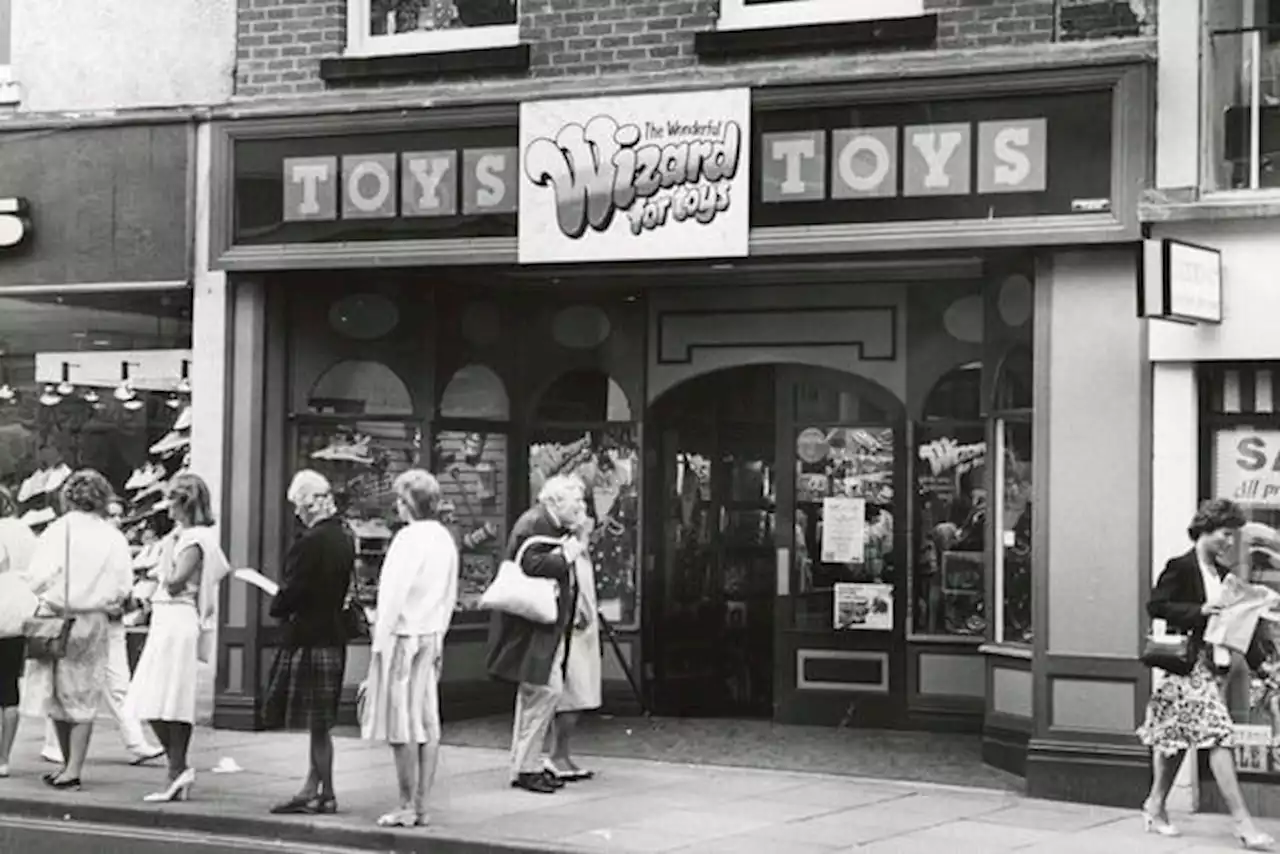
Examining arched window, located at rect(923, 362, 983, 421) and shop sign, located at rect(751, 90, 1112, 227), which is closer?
shop sign, located at rect(751, 90, 1112, 227)

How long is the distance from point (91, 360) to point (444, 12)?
3.89 meters

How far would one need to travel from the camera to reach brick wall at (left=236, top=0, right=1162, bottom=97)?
450 inches

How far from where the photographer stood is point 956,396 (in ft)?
45.5

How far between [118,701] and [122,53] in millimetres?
4903

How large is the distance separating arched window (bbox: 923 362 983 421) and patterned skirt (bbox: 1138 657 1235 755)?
4070 millimetres

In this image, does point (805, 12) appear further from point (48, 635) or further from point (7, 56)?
point (7, 56)

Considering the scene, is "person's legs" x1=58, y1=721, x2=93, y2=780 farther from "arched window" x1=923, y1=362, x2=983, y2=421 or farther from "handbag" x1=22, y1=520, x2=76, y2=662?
"arched window" x1=923, y1=362, x2=983, y2=421

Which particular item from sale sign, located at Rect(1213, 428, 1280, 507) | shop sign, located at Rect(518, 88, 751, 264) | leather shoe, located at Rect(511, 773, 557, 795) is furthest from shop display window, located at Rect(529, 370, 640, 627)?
sale sign, located at Rect(1213, 428, 1280, 507)

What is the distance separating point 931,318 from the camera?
45.5 feet

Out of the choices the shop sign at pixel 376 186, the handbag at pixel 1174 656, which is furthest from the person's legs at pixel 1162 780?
the shop sign at pixel 376 186

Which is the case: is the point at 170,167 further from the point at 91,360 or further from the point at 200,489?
the point at 200,489

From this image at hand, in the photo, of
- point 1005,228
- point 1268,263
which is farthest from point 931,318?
point 1268,263

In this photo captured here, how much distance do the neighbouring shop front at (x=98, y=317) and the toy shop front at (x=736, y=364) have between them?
671 millimetres

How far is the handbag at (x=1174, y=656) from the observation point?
32.3ft
